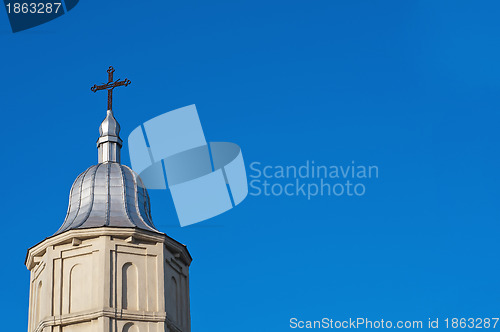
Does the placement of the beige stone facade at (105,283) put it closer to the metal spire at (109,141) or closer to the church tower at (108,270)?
the church tower at (108,270)

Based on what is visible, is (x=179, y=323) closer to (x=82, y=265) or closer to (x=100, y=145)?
(x=82, y=265)

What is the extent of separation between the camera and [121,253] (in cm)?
4819

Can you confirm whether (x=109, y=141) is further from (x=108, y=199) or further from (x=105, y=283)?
(x=105, y=283)

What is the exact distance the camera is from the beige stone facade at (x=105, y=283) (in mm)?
46562

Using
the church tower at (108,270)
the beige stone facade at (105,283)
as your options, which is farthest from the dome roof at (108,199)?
the beige stone facade at (105,283)

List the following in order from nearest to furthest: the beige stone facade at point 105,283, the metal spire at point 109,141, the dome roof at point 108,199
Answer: the beige stone facade at point 105,283, the dome roof at point 108,199, the metal spire at point 109,141

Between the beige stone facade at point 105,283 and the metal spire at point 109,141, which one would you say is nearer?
the beige stone facade at point 105,283

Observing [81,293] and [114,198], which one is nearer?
[81,293]

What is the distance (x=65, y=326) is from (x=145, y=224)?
6186 millimetres

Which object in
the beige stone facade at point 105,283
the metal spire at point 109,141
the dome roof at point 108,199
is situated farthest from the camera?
the metal spire at point 109,141

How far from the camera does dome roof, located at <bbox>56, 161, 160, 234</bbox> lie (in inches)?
1959

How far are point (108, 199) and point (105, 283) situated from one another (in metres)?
5.32

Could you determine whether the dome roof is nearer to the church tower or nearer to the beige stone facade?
the church tower

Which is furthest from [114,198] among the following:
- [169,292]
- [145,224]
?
[169,292]
